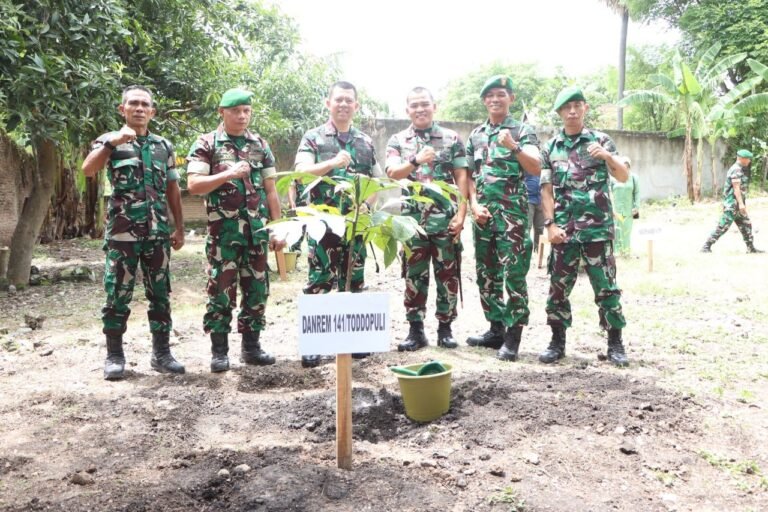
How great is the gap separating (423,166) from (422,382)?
1.84 m

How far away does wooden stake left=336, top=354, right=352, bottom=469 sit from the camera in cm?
243

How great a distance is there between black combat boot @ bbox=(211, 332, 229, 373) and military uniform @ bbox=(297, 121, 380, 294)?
2.17ft

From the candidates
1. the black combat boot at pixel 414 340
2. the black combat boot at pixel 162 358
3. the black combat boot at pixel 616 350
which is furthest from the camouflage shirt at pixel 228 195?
the black combat boot at pixel 616 350

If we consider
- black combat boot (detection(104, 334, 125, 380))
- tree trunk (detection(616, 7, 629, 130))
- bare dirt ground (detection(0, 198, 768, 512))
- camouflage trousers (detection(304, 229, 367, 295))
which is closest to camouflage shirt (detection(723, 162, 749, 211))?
bare dirt ground (detection(0, 198, 768, 512))

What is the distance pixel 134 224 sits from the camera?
12.5ft

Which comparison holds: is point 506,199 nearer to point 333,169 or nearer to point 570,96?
point 570,96

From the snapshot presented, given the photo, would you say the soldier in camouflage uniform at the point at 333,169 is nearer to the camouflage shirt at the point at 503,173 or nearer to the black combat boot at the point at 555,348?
the camouflage shirt at the point at 503,173

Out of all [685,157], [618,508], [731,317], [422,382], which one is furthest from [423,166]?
[685,157]

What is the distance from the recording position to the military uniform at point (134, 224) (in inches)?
Result: 149

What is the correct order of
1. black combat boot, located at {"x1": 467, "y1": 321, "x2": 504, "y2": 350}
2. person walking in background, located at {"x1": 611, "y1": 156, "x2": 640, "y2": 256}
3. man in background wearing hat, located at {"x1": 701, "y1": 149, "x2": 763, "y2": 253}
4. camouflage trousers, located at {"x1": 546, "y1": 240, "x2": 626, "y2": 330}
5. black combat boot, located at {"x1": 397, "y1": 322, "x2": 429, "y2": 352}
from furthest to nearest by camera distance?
man in background wearing hat, located at {"x1": 701, "y1": 149, "x2": 763, "y2": 253} → person walking in background, located at {"x1": 611, "y1": 156, "x2": 640, "y2": 256} → black combat boot, located at {"x1": 467, "y1": 321, "x2": 504, "y2": 350} → black combat boot, located at {"x1": 397, "y1": 322, "x2": 429, "y2": 352} → camouflage trousers, located at {"x1": 546, "y1": 240, "x2": 626, "y2": 330}

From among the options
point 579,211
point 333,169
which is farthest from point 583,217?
point 333,169

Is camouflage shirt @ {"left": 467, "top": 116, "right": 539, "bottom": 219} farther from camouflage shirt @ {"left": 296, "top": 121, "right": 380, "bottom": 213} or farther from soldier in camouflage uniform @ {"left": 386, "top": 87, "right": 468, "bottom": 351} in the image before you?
camouflage shirt @ {"left": 296, "top": 121, "right": 380, "bottom": 213}

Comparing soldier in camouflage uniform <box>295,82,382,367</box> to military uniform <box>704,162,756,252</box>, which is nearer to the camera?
soldier in camouflage uniform <box>295,82,382,367</box>

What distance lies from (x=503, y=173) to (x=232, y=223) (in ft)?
6.06
